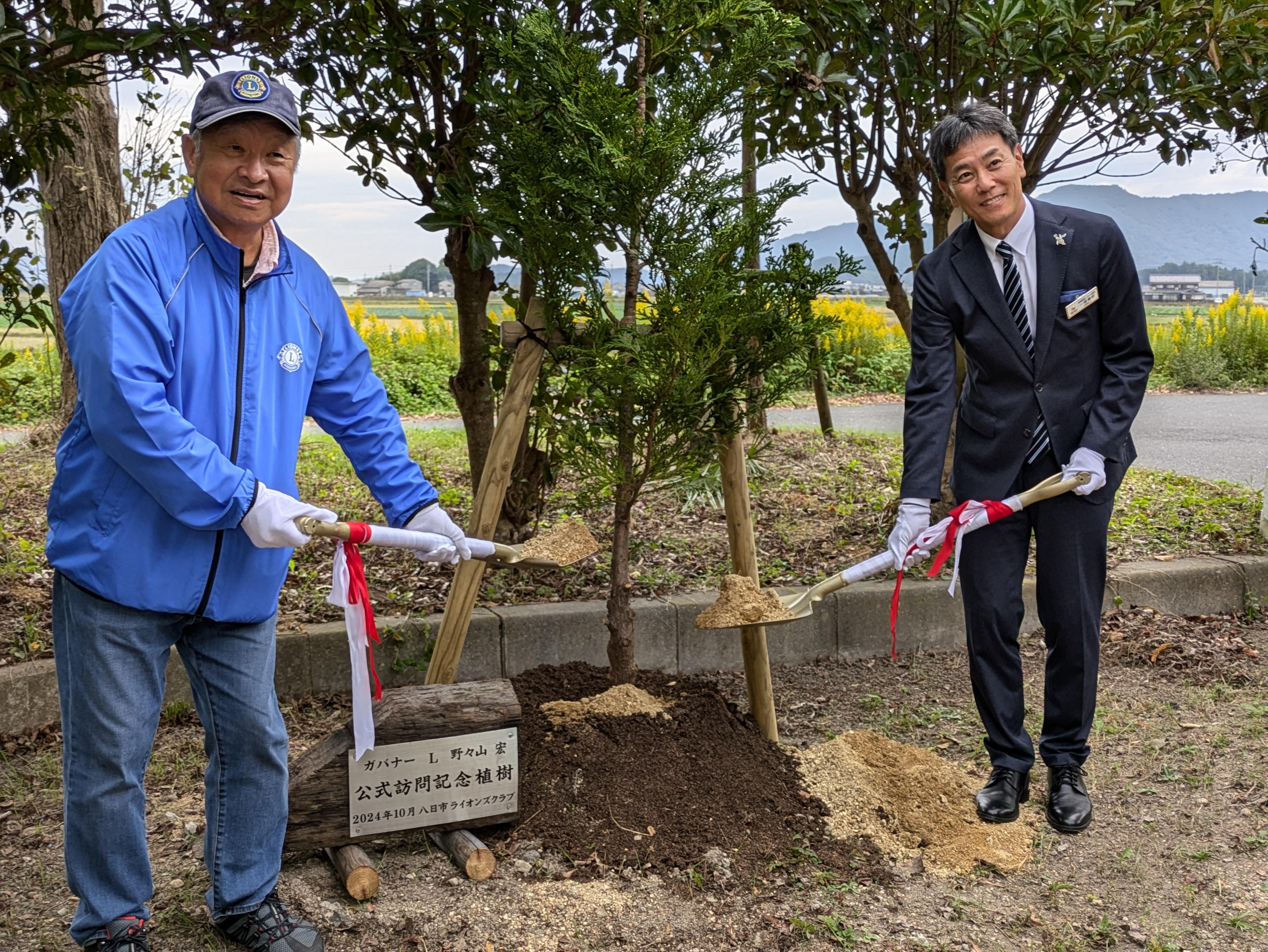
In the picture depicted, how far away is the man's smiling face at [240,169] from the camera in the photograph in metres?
2.36

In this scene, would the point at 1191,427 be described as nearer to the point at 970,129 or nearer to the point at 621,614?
the point at 970,129

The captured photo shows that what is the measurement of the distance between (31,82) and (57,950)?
97.7 inches

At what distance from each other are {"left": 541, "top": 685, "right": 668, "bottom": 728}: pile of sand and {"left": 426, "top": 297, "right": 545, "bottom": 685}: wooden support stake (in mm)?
416

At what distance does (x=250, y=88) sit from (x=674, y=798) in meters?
2.30

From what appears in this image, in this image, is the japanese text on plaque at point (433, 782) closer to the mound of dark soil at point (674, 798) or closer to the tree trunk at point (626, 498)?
the mound of dark soil at point (674, 798)

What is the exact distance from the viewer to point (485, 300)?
4.71m

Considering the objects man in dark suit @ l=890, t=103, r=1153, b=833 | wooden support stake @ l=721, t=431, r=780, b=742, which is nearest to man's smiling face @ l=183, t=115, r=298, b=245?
wooden support stake @ l=721, t=431, r=780, b=742

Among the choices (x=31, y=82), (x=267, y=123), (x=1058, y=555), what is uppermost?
(x=31, y=82)

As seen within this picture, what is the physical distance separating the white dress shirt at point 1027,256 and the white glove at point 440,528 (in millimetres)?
1840

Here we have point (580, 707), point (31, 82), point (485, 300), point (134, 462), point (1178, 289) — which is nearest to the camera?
point (134, 462)

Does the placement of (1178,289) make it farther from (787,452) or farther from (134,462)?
(134,462)

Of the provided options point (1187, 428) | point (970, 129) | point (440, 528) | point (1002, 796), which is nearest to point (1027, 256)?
point (970, 129)

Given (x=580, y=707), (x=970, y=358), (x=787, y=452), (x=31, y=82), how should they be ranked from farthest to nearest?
(x=787, y=452) → (x=580, y=707) → (x=970, y=358) → (x=31, y=82)

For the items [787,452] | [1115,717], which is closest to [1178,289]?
[787,452]
